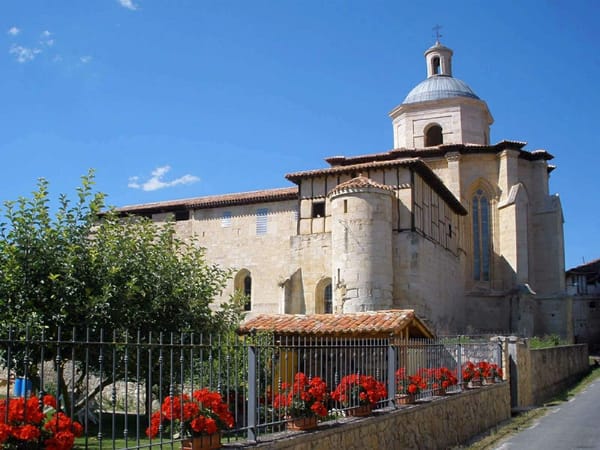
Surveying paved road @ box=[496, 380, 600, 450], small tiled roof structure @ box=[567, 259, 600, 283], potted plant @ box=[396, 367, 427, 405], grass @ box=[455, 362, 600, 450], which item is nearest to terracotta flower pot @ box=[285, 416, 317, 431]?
potted plant @ box=[396, 367, 427, 405]

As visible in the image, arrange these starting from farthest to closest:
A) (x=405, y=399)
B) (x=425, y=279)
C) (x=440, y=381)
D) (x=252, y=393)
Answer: (x=425, y=279)
(x=440, y=381)
(x=405, y=399)
(x=252, y=393)

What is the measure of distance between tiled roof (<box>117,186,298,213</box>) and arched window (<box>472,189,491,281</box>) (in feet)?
36.1

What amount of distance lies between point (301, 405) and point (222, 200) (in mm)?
29234

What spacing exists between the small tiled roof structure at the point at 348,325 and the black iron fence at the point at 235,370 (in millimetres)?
1295

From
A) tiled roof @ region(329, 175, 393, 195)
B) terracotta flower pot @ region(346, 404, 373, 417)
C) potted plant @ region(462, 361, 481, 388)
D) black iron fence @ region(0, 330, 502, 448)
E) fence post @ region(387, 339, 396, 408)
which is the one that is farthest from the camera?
tiled roof @ region(329, 175, 393, 195)

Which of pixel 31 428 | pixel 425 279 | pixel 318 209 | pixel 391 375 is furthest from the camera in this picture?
pixel 318 209

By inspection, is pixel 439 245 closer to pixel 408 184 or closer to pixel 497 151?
pixel 408 184

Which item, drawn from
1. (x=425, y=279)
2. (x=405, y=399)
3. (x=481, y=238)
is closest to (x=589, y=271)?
(x=481, y=238)

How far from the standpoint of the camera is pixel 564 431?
14.3 meters

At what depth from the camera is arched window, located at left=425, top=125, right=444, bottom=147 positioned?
40688 mm

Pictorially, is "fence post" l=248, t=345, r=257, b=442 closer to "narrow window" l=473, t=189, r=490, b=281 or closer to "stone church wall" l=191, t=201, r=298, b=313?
"stone church wall" l=191, t=201, r=298, b=313

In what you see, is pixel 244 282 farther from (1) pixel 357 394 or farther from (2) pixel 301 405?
(2) pixel 301 405

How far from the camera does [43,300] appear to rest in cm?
1434

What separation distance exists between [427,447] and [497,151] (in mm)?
29000
